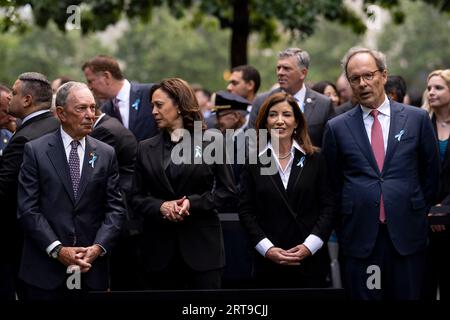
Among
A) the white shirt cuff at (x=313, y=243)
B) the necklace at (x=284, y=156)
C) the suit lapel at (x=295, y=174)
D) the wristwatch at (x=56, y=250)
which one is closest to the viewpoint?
the wristwatch at (x=56, y=250)

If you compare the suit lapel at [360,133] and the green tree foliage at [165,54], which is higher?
the green tree foliage at [165,54]

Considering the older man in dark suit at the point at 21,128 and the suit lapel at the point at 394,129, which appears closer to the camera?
the suit lapel at the point at 394,129

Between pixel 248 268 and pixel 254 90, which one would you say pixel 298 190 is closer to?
pixel 248 268

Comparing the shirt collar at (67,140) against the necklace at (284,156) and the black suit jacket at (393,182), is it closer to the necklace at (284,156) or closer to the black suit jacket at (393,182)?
the necklace at (284,156)

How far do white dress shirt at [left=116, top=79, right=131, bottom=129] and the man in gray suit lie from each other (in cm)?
129

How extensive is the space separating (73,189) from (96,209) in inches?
10.5

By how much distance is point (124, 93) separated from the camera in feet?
34.4

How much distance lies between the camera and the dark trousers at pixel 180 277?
826 cm

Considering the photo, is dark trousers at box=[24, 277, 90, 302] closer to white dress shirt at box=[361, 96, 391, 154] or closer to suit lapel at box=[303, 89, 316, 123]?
white dress shirt at box=[361, 96, 391, 154]

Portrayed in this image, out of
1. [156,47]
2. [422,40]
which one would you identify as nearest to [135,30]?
[156,47]

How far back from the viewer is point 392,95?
10.4 metres

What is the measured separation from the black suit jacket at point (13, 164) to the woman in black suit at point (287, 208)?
1789mm

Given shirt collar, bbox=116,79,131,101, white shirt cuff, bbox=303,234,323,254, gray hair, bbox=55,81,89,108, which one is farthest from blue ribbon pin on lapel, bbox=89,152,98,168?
shirt collar, bbox=116,79,131,101

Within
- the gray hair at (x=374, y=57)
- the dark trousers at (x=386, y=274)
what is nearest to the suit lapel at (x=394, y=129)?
the gray hair at (x=374, y=57)
